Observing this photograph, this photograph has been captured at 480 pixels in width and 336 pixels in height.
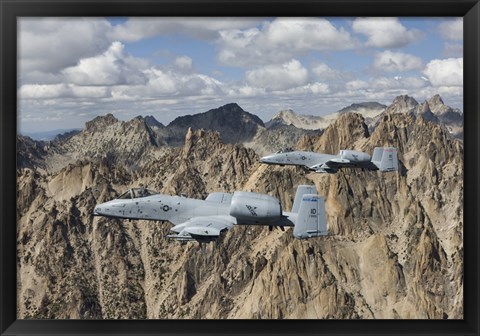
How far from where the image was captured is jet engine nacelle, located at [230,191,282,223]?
18406mm

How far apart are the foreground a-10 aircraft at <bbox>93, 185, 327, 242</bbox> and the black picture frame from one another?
7389mm

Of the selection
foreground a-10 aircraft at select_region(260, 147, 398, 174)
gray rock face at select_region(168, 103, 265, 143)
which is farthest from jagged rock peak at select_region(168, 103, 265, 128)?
foreground a-10 aircraft at select_region(260, 147, 398, 174)

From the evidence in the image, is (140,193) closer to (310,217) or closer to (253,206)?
(253,206)

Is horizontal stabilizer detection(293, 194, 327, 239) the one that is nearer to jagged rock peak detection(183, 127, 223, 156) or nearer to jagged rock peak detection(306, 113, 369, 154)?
jagged rock peak detection(306, 113, 369, 154)

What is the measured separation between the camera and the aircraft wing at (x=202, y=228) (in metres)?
20.3

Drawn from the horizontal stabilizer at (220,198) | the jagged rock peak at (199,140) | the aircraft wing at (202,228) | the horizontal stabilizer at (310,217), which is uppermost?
the jagged rock peak at (199,140)

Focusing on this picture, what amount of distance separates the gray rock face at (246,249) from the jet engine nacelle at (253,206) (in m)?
74.2

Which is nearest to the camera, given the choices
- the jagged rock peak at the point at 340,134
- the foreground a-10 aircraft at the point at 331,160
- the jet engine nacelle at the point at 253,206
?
the jet engine nacelle at the point at 253,206

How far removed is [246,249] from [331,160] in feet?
210

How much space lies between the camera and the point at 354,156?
48094mm
